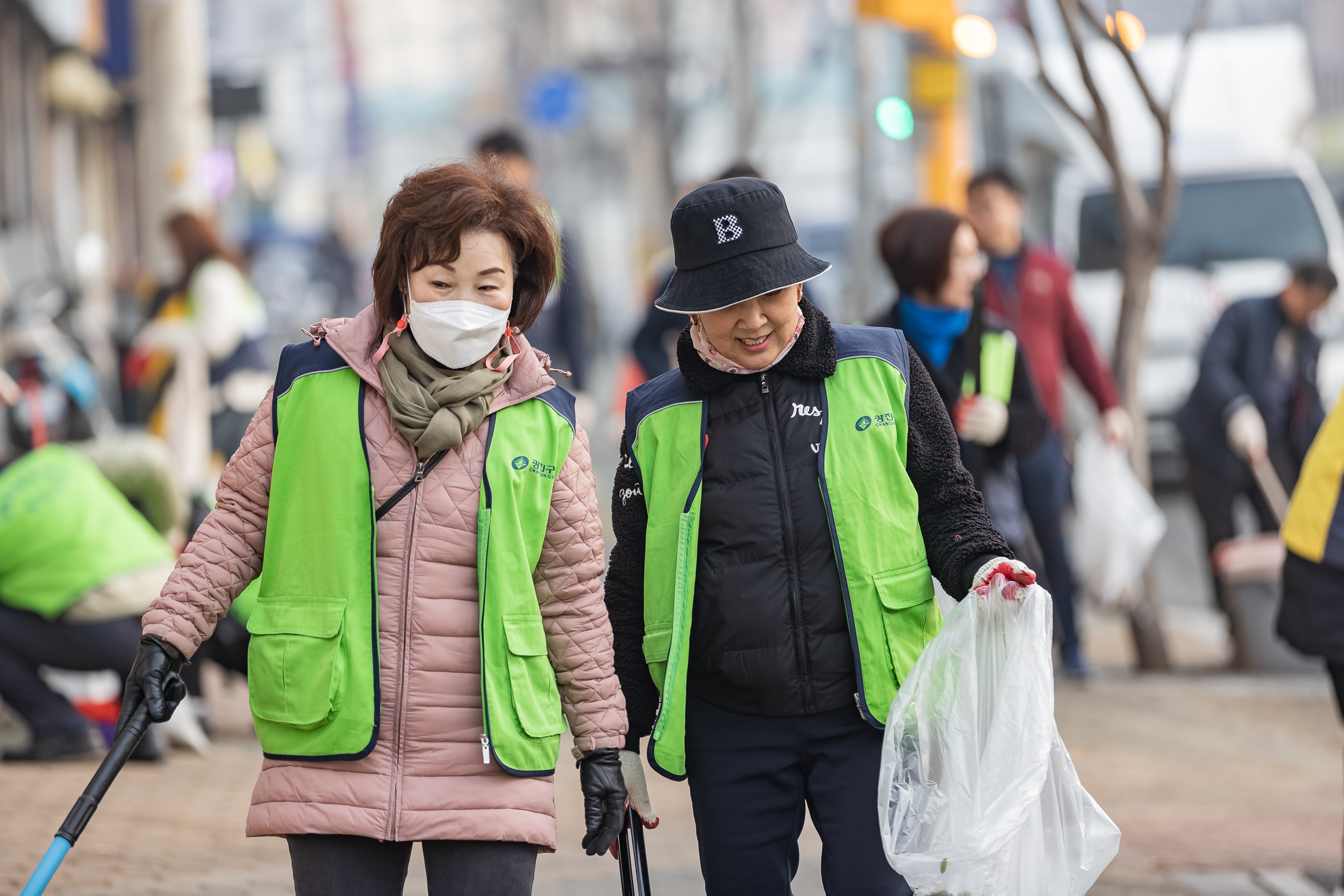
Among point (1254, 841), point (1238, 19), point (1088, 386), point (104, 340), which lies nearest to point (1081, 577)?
point (1088, 386)

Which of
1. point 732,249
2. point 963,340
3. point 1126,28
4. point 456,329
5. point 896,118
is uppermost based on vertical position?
point 1126,28

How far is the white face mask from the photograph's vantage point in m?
3.19

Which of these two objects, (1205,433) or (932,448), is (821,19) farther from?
(932,448)

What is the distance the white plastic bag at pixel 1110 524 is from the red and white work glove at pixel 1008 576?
14.8ft

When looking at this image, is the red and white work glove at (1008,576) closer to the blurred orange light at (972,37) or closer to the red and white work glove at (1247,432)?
the red and white work glove at (1247,432)

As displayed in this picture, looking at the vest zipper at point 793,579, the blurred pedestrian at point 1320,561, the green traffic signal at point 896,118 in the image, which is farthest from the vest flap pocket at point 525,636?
the green traffic signal at point 896,118

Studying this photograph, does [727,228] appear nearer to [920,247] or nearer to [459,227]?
[459,227]

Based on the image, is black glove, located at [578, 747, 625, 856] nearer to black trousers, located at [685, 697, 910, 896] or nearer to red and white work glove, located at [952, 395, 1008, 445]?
black trousers, located at [685, 697, 910, 896]

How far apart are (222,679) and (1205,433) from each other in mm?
5362

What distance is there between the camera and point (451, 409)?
125 inches

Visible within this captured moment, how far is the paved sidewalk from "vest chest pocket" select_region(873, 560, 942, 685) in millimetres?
1950

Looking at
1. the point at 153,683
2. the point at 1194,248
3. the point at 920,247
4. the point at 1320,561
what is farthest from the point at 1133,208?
the point at 153,683

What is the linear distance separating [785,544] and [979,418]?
242 cm

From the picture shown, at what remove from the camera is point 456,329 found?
10.5 feet
